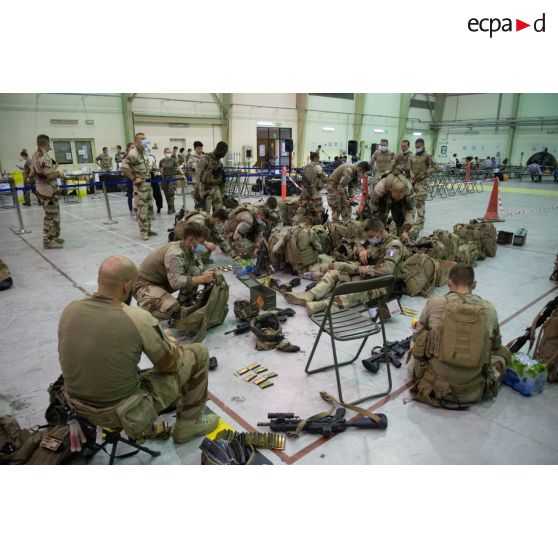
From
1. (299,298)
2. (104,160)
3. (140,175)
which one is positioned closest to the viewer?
(299,298)

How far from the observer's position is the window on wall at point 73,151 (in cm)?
1689

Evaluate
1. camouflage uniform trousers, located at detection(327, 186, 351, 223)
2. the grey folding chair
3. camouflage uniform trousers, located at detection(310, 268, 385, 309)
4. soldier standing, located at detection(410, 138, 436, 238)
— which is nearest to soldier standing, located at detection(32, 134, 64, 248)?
camouflage uniform trousers, located at detection(327, 186, 351, 223)

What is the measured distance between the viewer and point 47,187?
780 centimetres

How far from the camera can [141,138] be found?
27.6 feet

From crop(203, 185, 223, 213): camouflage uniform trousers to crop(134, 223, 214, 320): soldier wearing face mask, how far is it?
14.2 ft

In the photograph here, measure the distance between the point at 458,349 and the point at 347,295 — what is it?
2060 millimetres

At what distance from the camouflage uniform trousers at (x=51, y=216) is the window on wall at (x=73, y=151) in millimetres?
10582

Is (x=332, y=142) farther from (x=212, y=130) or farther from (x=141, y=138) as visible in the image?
(x=141, y=138)

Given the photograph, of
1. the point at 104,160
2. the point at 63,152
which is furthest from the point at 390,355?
the point at 63,152

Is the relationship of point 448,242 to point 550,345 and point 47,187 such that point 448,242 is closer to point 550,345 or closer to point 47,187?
point 550,345

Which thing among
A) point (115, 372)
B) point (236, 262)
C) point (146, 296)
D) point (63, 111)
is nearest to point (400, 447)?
point (115, 372)

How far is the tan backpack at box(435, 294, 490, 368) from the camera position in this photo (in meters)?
3.00

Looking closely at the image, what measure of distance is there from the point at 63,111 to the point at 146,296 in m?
16.0

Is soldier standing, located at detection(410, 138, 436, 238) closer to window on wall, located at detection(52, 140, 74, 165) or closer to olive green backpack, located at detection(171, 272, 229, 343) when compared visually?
olive green backpack, located at detection(171, 272, 229, 343)
